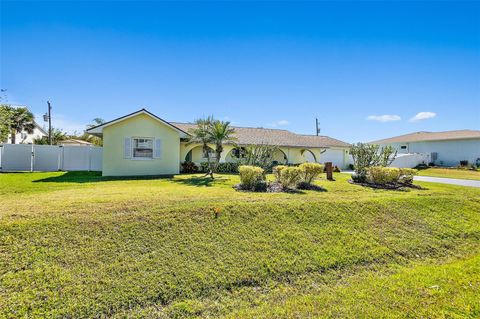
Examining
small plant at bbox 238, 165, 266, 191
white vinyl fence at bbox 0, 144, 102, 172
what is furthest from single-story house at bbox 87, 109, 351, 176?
small plant at bbox 238, 165, 266, 191

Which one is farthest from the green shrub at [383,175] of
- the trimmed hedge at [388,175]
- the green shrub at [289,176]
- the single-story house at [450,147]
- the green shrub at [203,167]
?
the single-story house at [450,147]

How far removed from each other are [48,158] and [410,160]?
133 feet

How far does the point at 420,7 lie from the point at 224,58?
11.3 m

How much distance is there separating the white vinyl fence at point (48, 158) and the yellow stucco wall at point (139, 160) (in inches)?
277

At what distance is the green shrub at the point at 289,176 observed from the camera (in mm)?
11719

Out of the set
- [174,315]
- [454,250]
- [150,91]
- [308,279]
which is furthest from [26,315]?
[150,91]

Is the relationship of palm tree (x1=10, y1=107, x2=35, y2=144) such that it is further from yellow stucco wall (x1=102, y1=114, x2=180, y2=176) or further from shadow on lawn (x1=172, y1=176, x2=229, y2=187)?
shadow on lawn (x1=172, y1=176, x2=229, y2=187)

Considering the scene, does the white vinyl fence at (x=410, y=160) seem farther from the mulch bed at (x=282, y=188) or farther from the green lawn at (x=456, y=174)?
the mulch bed at (x=282, y=188)

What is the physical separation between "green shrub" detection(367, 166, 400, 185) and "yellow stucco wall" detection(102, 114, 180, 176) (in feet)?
43.3

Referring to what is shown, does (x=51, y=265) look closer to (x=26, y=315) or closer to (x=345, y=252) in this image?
(x=26, y=315)

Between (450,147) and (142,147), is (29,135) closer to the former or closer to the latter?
(142,147)

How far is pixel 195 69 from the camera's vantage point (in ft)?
58.7

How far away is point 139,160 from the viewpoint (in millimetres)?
16625

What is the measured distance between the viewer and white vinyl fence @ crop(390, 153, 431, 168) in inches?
1195
